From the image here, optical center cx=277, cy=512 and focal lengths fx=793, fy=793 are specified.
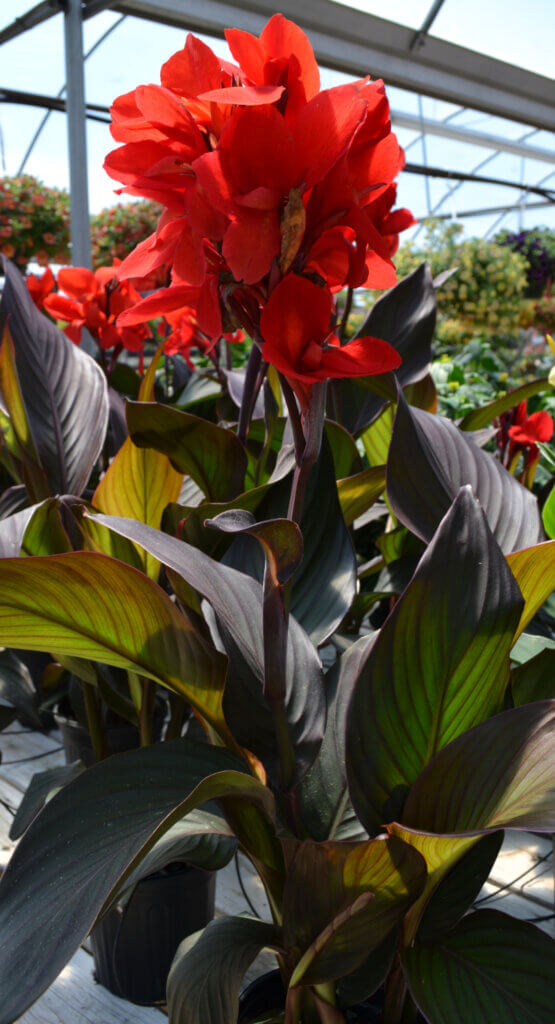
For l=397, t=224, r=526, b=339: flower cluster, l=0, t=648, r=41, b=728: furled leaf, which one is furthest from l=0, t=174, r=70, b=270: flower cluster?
l=0, t=648, r=41, b=728: furled leaf

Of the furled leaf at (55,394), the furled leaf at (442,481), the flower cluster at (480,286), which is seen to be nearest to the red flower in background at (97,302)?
the furled leaf at (55,394)

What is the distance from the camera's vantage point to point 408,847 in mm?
516

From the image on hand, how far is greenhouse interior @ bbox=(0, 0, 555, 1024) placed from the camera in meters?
0.46

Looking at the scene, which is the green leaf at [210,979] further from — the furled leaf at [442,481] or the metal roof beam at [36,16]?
the metal roof beam at [36,16]

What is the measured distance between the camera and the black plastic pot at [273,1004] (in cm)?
69

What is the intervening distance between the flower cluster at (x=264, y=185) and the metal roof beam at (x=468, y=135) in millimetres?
6926

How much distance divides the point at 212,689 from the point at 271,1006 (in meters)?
0.32

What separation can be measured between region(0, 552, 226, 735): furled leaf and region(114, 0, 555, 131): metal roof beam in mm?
3406

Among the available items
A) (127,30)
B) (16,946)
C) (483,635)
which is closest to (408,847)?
(483,635)

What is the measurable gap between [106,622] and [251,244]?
11.3 inches

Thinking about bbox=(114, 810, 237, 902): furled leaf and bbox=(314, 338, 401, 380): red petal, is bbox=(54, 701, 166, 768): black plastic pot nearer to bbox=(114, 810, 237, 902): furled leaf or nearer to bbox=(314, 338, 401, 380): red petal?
bbox=(114, 810, 237, 902): furled leaf

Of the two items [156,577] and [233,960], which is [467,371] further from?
[233,960]

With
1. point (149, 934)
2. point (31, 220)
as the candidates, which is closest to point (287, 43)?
point (149, 934)

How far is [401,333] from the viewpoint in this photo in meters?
1.04
